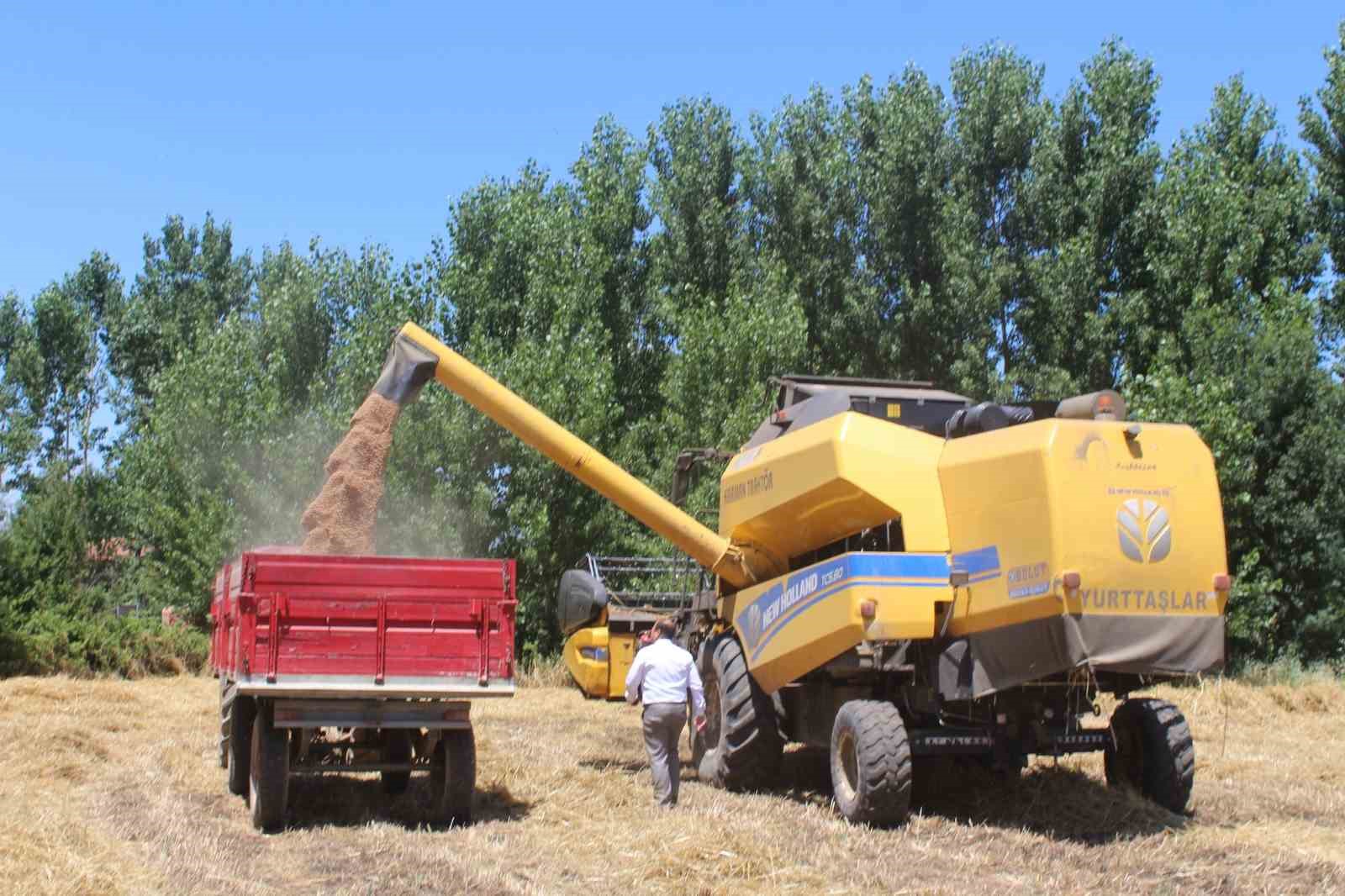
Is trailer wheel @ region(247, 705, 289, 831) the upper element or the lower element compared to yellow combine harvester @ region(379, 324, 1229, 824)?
lower

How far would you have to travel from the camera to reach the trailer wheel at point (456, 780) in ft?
31.8

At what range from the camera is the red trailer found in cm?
932

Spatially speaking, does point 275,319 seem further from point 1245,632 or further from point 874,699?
point 874,699

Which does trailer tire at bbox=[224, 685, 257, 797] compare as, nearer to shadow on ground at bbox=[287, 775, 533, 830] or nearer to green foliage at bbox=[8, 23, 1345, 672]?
shadow on ground at bbox=[287, 775, 533, 830]

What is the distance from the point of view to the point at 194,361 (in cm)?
2953

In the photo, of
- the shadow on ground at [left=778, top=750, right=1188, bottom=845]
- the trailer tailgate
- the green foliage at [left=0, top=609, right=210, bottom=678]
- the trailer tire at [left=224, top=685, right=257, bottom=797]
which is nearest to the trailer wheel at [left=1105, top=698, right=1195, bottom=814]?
the shadow on ground at [left=778, top=750, right=1188, bottom=845]

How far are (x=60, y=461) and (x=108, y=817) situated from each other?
3662 cm

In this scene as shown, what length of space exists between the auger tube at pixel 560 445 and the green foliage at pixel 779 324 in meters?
11.6

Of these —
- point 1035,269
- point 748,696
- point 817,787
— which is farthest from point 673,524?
point 1035,269

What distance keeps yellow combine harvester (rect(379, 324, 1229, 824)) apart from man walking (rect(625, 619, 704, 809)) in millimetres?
744

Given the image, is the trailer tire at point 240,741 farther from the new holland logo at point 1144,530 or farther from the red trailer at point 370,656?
the new holland logo at point 1144,530

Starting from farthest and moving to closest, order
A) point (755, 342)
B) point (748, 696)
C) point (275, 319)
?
point (275, 319) → point (755, 342) → point (748, 696)

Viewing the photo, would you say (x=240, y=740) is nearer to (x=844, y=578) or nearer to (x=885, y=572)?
(x=844, y=578)

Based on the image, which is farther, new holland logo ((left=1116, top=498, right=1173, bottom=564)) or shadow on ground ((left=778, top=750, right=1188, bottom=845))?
shadow on ground ((left=778, top=750, right=1188, bottom=845))
